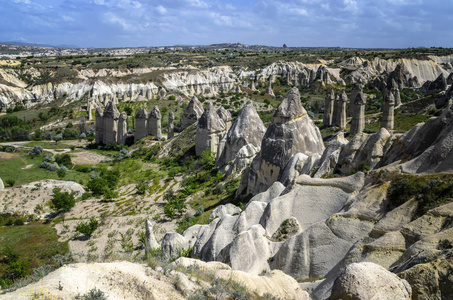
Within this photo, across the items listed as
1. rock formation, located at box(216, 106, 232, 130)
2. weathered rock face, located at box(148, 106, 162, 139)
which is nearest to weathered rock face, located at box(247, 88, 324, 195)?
rock formation, located at box(216, 106, 232, 130)

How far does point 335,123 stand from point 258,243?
3771 centimetres

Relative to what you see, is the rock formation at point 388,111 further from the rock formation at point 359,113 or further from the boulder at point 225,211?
the boulder at point 225,211

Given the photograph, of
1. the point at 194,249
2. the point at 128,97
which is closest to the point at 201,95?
the point at 128,97

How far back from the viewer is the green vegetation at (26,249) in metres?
19.0

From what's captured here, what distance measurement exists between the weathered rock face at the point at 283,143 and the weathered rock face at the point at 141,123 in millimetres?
28267

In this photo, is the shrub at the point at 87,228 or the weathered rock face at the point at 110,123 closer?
the shrub at the point at 87,228

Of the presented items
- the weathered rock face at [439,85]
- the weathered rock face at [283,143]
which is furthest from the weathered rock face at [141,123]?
the weathered rock face at [439,85]

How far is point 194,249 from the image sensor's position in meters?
15.9

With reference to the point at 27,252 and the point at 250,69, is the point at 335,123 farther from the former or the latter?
the point at 250,69

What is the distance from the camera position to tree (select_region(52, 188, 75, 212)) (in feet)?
97.4

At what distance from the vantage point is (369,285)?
662 centimetres

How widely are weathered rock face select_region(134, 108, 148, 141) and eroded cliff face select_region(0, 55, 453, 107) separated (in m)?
28.7

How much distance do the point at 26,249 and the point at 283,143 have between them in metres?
17.8

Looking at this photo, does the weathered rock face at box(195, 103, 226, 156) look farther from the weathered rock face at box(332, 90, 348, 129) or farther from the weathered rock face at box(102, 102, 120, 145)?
the weathered rock face at box(102, 102, 120, 145)
